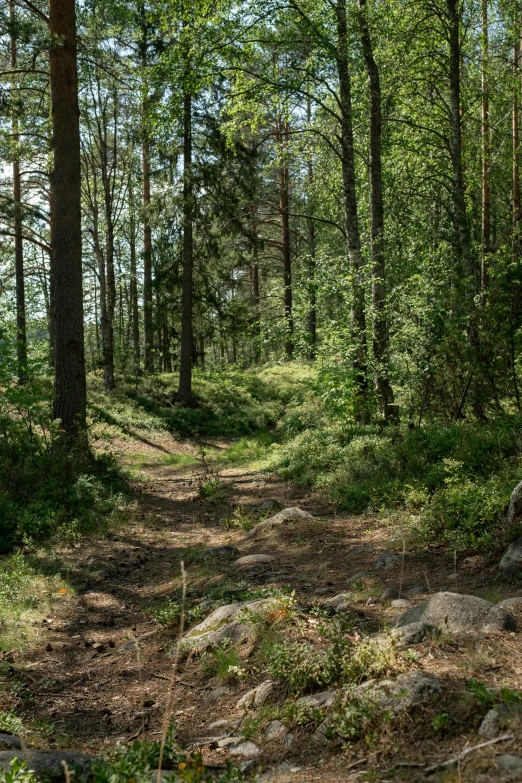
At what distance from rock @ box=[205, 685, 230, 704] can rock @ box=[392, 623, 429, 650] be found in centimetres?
116

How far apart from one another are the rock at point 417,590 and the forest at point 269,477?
73mm

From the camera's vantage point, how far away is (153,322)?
72.5 ft

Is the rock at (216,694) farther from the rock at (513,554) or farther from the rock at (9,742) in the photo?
the rock at (513,554)

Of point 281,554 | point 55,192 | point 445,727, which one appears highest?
point 55,192

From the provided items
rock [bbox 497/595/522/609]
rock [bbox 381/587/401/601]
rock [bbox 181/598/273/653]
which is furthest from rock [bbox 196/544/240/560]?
rock [bbox 497/595/522/609]

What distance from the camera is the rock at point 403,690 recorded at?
9.30ft

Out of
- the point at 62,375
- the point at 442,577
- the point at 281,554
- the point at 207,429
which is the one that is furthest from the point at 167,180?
the point at 442,577

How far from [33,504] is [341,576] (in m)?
4.58


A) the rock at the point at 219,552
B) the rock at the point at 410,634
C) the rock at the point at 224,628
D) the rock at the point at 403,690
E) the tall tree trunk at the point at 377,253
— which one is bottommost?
the rock at the point at 219,552

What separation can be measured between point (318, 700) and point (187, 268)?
18.2 m

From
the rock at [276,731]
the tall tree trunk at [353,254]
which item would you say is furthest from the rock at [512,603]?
the tall tree trunk at [353,254]

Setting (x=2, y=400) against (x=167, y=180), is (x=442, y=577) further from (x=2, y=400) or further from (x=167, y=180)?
(x=167, y=180)

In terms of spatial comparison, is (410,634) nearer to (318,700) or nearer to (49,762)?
(318,700)

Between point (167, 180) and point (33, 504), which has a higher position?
point (167, 180)
